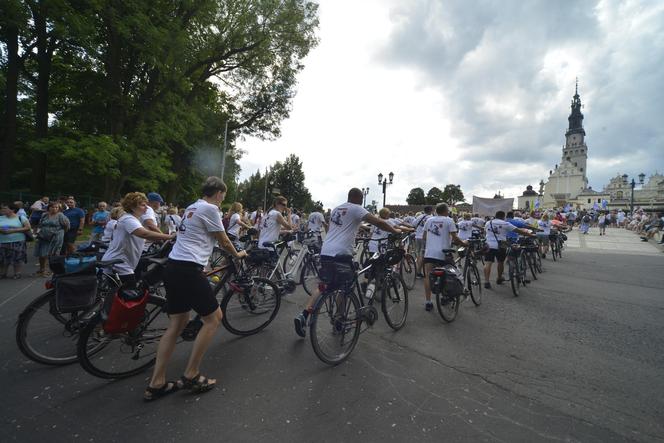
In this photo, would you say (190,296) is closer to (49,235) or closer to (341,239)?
(341,239)

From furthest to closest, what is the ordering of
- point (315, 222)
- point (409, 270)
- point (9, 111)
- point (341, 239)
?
point (9, 111) → point (315, 222) → point (409, 270) → point (341, 239)

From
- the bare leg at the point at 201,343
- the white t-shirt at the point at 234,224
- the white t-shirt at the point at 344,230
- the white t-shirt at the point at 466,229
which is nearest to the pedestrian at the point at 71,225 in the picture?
the white t-shirt at the point at 234,224

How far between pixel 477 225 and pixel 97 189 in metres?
22.0

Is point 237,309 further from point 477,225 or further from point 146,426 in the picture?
point 477,225

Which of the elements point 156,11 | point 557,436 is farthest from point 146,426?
point 156,11

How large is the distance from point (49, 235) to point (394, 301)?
26.2 feet

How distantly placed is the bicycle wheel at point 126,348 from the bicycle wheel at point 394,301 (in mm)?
2867

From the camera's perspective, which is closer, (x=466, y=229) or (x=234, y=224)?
(x=234, y=224)

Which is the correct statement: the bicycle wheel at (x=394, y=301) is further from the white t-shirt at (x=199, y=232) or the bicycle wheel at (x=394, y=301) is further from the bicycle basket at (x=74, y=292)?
the bicycle basket at (x=74, y=292)

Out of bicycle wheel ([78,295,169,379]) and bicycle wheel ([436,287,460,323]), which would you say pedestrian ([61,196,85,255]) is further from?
bicycle wheel ([436,287,460,323])

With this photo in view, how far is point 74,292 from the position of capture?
3.20m

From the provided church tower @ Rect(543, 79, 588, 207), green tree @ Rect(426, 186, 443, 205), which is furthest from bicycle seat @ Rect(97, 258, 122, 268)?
church tower @ Rect(543, 79, 588, 207)

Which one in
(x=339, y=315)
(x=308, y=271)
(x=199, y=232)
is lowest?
(x=308, y=271)

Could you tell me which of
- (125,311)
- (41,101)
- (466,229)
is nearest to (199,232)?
(125,311)
